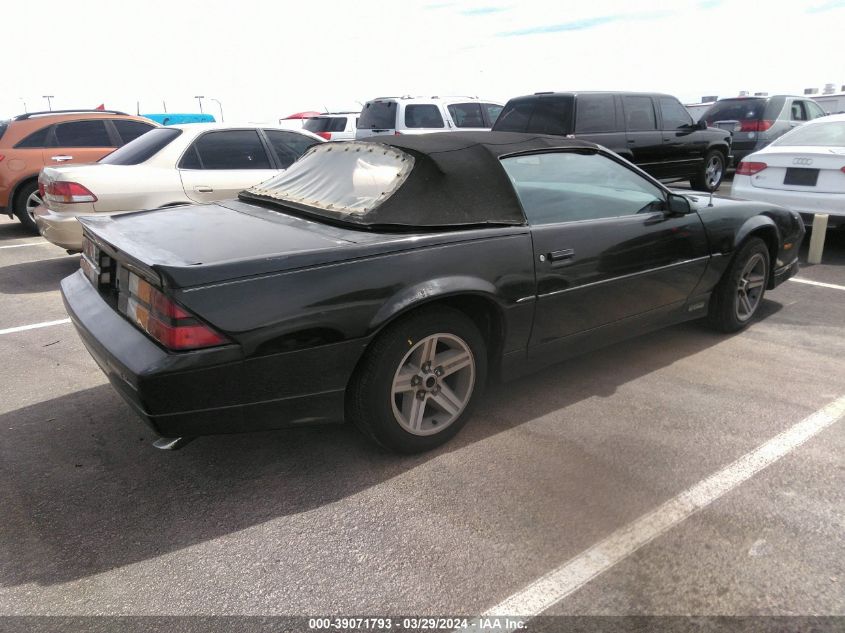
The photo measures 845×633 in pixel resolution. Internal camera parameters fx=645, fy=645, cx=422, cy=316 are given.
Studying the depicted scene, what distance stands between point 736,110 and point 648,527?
531 inches

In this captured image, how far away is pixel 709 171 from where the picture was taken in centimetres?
1161

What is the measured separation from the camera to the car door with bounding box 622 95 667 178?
9.80 meters

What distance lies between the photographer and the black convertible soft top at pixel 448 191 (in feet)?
10.1

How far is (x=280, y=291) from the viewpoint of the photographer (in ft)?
8.40

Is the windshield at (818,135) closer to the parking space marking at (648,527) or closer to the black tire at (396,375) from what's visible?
the parking space marking at (648,527)

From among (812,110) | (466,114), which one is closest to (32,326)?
(466,114)

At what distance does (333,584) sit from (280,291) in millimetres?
1116

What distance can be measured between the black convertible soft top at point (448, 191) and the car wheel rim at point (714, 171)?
30.2 feet

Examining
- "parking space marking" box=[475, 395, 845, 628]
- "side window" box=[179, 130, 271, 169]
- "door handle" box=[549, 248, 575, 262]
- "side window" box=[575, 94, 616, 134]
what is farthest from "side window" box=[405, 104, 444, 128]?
"parking space marking" box=[475, 395, 845, 628]

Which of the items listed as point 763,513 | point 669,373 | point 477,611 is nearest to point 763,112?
point 669,373

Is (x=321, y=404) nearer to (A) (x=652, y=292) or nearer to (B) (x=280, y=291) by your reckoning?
(B) (x=280, y=291)

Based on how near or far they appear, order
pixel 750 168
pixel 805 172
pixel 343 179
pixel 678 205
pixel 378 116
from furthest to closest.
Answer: pixel 378 116
pixel 750 168
pixel 805 172
pixel 678 205
pixel 343 179

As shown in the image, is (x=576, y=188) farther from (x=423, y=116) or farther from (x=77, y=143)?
(x=423, y=116)

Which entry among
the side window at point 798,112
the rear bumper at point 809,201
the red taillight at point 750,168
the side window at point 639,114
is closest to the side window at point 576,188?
the rear bumper at point 809,201
